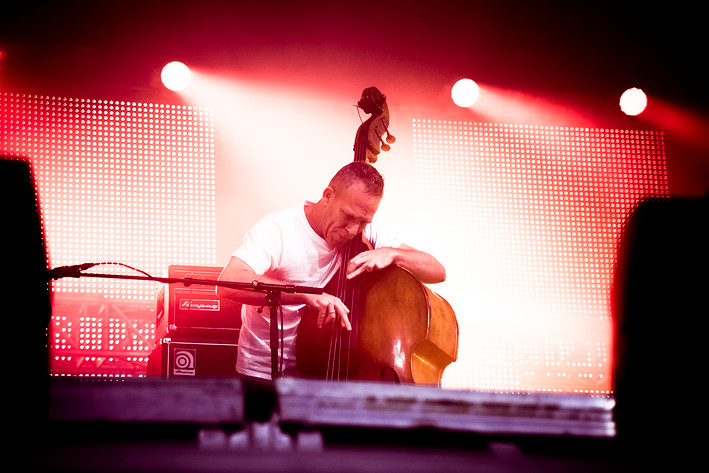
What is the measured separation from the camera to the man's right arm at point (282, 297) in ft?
9.67

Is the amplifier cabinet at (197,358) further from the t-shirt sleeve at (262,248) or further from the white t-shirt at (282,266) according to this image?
the t-shirt sleeve at (262,248)

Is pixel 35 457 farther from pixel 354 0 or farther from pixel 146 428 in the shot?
pixel 354 0

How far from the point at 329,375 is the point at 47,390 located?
6.80 feet

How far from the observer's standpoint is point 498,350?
6188 mm

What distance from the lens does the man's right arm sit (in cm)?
295

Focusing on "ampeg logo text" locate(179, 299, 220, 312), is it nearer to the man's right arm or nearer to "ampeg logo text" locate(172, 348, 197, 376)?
"ampeg logo text" locate(172, 348, 197, 376)

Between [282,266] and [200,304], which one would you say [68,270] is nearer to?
[282,266]

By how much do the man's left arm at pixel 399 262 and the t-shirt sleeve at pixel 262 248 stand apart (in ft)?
1.38

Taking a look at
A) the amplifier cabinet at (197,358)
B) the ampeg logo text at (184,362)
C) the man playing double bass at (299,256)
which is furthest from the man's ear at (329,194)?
the ampeg logo text at (184,362)

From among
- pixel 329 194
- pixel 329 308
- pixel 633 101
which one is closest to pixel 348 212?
pixel 329 194

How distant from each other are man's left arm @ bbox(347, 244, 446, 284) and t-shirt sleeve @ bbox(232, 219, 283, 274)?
1.38 ft

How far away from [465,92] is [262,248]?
12.0ft

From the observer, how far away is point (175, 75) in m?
5.95

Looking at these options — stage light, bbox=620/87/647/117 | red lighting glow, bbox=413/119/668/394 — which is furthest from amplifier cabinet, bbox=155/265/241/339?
stage light, bbox=620/87/647/117
